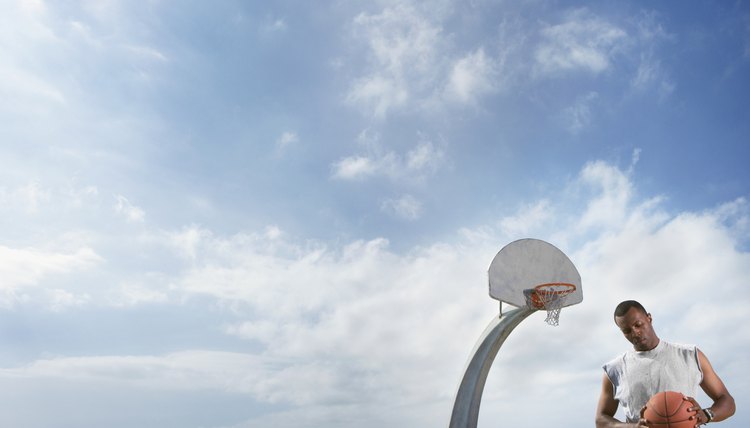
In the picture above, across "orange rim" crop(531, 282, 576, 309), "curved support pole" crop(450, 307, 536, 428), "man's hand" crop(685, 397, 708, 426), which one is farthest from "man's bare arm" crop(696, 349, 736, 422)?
"orange rim" crop(531, 282, 576, 309)

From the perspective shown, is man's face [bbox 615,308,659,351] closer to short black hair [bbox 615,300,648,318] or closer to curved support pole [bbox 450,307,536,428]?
short black hair [bbox 615,300,648,318]

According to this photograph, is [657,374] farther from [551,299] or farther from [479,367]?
[551,299]

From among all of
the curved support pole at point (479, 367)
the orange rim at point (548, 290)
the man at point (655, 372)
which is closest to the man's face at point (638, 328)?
the man at point (655, 372)

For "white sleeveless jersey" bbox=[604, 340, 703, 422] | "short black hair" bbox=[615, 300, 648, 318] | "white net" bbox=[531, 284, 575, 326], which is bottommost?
"white sleeveless jersey" bbox=[604, 340, 703, 422]

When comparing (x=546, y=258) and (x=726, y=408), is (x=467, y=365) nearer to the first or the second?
(x=546, y=258)

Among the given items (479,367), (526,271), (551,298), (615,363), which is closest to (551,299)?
(551,298)

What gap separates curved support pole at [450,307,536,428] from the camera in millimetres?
11242

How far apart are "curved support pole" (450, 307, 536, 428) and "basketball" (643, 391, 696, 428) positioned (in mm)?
6412

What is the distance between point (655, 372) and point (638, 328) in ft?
1.30

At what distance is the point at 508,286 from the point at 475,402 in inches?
94.5

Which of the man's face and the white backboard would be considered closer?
the man's face

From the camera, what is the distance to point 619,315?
533 centimetres

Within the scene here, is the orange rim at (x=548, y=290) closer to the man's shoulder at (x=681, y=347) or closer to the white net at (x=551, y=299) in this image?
the white net at (x=551, y=299)

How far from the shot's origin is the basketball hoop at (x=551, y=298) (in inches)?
494
